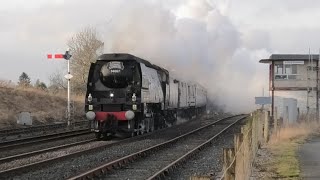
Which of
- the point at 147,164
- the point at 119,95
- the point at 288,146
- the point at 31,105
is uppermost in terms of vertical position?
the point at 119,95

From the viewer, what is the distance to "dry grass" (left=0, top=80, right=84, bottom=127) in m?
34.7

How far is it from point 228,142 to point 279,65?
14.1 metres

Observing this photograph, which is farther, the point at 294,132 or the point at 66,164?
the point at 294,132

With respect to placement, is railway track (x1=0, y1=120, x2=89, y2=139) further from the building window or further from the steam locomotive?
the building window

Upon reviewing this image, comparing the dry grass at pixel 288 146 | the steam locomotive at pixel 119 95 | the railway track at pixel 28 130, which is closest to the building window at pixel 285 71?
the dry grass at pixel 288 146

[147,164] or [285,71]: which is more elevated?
[285,71]

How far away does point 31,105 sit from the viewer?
41.5 m

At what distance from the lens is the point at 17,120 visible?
32.2 m

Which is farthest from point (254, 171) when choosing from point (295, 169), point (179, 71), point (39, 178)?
point (179, 71)

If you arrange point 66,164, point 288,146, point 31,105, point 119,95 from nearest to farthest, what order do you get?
point 66,164
point 288,146
point 119,95
point 31,105

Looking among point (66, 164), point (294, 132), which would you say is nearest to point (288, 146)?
point (294, 132)

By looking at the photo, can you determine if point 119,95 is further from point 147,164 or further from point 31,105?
point 31,105

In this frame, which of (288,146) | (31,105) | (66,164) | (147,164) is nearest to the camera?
(66,164)

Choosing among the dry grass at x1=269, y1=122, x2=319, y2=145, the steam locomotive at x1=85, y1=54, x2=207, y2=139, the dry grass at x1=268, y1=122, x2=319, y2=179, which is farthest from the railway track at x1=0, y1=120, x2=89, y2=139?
the dry grass at x1=268, y1=122, x2=319, y2=179
